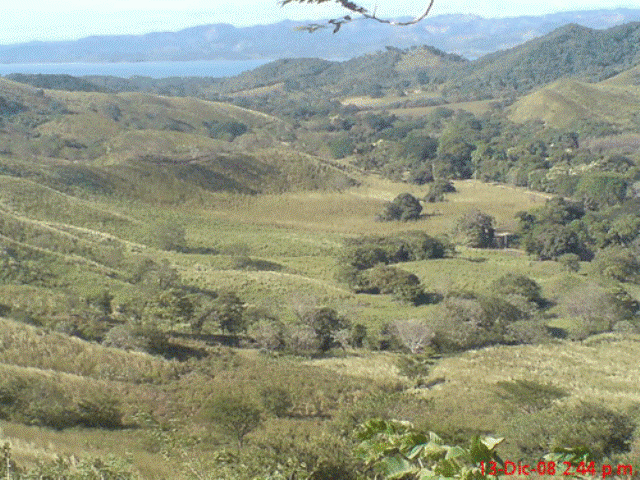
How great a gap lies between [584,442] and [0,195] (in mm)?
38784

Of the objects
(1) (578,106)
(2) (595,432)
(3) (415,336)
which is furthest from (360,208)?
(1) (578,106)

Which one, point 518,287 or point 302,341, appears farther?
point 518,287

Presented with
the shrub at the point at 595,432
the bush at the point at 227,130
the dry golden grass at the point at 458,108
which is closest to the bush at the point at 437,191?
the bush at the point at 227,130

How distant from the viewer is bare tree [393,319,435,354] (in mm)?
22094

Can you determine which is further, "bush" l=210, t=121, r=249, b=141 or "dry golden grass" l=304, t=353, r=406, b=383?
"bush" l=210, t=121, r=249, b=141

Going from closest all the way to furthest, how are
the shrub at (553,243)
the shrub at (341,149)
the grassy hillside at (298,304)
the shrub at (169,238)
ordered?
the grassy hillside at (298,304) → the shrub at (169,238) → the shrub at (553,243) → the shrub at (341,149)

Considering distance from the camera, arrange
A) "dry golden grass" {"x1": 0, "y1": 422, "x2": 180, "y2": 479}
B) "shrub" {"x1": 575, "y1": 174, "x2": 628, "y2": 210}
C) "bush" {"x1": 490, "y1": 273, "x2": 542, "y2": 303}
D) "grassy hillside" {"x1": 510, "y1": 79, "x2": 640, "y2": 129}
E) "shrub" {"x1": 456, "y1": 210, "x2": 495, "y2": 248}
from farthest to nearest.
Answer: "grassy hillside" {"x1": 510, "y1": 79, "x2": 640, "y2": 129} < "shrub" {"x1": 575, "y1": 174, "x2": 628, "y2": 210} < "shrub" {"x1": 456, "y1": 210, "x2": 495, "y2": 248} < "bush" {"x1": 490, "y1": 273, "x2": 542, "y2": 303} < "dry golden grass" {"x1": 0, "y1": 422, "x2": 180, "y2": 479}

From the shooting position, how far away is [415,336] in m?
22.1

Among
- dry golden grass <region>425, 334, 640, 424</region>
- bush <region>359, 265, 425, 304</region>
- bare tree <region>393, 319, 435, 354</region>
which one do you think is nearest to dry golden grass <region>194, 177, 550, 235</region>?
bush <region>359, 265, 425, 304</region>

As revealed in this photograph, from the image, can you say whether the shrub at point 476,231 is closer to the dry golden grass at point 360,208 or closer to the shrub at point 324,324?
the dry golden grass at point 360,208

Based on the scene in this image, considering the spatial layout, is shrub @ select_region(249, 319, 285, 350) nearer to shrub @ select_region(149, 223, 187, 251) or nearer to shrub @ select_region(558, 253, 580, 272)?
shrub @ select_region(149, 223, 187, 251)

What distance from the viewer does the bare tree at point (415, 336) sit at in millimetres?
22094

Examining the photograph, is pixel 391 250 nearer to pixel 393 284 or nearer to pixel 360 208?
pixel 393 284

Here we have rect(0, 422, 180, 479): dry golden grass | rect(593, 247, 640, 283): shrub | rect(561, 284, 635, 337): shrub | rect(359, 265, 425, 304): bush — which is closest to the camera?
rect(0, 422, 180, 479): dry golden grass
